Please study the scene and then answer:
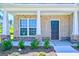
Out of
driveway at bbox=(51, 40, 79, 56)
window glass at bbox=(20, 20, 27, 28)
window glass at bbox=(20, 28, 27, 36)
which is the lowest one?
driveway at bbox=(51, 40, 79, 56)

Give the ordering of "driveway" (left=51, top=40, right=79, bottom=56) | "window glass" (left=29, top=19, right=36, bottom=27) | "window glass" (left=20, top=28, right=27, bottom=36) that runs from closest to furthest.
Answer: "driveway" (left=51, top=40, right=79, bottom=56) < "window glass" (left=20, top=28, right=27, bottom=36) < "window glass" (left=29, top=19, right=36, bottom=27)

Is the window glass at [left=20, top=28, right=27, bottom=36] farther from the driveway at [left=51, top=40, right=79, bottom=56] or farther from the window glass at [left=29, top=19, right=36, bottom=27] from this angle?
the driveway at [left=51, top=40, right=79, bottom=56]

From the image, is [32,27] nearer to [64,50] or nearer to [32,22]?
[32,22]

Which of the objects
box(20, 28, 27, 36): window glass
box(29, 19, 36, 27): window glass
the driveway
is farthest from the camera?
box(29, 19, 36, 27): window glass

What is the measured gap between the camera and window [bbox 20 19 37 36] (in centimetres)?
2447

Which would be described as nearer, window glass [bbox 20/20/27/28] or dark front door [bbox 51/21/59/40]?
dark front door [bbox 51/21/59/40]

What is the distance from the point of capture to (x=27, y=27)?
2453 cm

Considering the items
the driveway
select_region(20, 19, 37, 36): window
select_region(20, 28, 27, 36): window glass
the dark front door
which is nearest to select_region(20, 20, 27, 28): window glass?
select_region(20, 19, 37, 36): window

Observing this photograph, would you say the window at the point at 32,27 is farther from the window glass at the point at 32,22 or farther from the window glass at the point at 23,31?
the window glass at the point at 23,31

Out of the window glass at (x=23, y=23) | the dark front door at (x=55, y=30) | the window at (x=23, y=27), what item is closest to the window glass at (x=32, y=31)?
the window at (x=23, y=27)

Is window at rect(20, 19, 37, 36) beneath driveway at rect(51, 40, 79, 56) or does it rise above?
above

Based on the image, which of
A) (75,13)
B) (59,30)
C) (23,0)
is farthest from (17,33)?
(23,0)

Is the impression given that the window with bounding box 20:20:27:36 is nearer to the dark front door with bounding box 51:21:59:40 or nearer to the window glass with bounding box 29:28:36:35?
the window glass with bounding box 29:28:36:35

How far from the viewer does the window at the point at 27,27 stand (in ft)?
80.3
